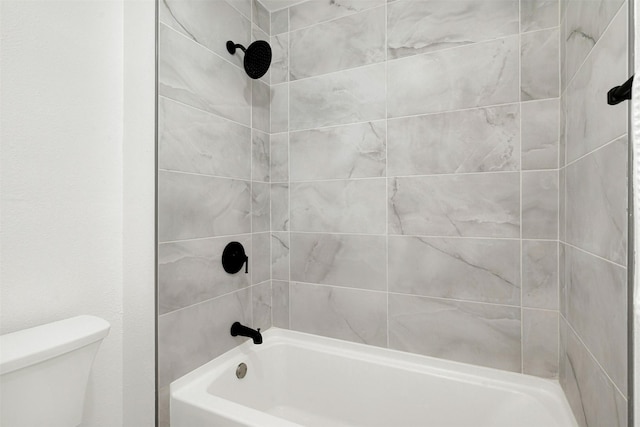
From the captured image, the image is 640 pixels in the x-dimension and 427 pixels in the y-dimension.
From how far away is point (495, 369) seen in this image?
1.42 m

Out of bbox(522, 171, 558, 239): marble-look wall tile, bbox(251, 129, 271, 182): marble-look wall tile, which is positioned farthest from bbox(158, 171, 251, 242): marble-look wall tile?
bbox(522, 171, 558, 239): marble-look wall tile

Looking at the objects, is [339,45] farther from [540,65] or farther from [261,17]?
[540,65]

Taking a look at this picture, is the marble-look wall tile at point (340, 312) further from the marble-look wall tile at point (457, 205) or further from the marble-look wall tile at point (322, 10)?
the marble-look wall tile at point (322, 10)

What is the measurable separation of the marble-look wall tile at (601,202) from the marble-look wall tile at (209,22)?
1.51 metres

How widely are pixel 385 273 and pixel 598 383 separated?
0.86 metres

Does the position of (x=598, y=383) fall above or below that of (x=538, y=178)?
below

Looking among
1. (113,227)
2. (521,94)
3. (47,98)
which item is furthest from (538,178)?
(47,98)

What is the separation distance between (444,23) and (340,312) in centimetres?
149

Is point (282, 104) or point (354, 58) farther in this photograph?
point (282, 104)

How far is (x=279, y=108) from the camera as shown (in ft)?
6.09

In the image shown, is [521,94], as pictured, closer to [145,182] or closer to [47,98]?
[145,182]

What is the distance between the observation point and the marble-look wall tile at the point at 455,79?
1.38 metres

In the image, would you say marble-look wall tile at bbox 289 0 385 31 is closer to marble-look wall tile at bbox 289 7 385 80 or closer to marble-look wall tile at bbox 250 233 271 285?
marble-look wall tile at bbox 289 7 385 80

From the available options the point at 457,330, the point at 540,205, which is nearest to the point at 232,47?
the point at 540,205
